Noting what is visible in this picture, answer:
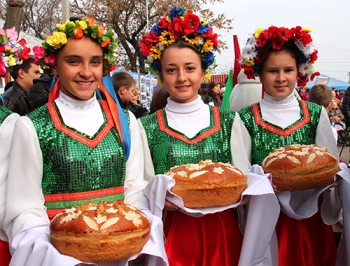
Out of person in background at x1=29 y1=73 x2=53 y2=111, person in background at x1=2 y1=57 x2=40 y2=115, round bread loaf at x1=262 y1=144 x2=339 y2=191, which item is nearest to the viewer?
round bread loaf at x1=262 y1=144 x2=339 y2=191

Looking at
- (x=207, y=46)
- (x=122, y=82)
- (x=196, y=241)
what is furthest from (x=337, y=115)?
(x=196, y=241)

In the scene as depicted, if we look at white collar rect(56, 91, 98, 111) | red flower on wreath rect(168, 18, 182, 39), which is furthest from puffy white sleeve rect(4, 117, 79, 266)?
red flower on wreath rect(168, 18, 182, 39)

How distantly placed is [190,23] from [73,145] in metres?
1.08

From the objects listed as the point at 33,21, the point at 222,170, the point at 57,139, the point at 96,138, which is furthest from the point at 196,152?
the point at 33,21

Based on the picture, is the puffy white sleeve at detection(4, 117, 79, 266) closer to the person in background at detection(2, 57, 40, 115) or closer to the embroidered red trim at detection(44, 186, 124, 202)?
the embroidered red trim at detection(44, 186, 124, 202)

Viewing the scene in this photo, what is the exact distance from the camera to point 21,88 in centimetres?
491

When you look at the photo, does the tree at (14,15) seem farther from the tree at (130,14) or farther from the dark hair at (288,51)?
the tree at (130,14)

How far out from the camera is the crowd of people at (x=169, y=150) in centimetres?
218

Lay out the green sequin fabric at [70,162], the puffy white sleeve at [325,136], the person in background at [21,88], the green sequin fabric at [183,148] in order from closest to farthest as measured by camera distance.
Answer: the green sequin fabric at [70,162], the green sequin fabric at [183,148], the puffy white sleeve at [325,136], the person in background at [21,88]

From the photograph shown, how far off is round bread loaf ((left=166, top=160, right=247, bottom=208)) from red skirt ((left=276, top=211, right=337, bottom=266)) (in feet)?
2.15

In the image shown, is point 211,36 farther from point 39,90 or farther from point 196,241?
point 39,90

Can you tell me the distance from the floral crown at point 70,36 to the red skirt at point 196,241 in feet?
3.31

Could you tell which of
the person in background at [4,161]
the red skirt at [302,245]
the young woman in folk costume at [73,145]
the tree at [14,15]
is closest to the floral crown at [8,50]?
the person in background at [4,161]

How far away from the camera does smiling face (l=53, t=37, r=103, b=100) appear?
2.30 metres
